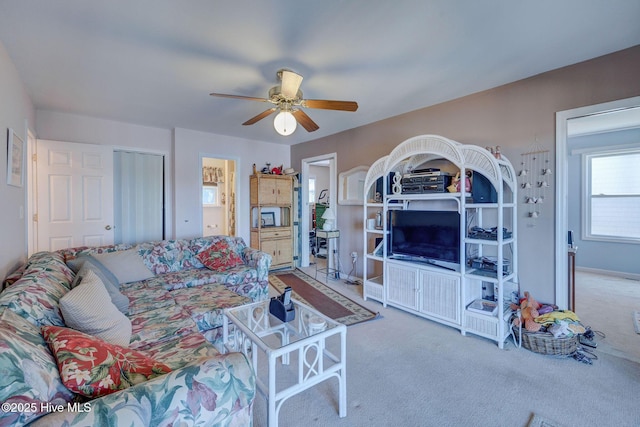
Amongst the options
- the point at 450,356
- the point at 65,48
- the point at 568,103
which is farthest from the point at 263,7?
the point at 450,356

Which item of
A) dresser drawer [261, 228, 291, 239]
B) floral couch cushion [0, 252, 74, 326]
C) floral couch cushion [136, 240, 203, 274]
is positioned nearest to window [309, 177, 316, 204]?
dresser drawer [261, 228, 291, 239]

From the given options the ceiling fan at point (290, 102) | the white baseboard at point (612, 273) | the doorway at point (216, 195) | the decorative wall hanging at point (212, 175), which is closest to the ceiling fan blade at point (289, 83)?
the ceiling fan at point (290, 102)

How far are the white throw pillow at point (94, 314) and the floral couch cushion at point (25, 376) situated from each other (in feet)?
1.11

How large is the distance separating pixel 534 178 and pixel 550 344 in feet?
4.89

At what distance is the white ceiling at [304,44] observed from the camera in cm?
171

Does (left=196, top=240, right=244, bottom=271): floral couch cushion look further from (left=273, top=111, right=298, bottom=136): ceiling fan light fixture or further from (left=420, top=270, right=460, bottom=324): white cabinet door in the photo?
(left=420, top=270, right=460, bottom=324): white cabinet door

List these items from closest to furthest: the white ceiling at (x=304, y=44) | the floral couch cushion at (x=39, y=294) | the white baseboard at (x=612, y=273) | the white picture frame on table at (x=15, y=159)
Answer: the floral couch cushion at (x=39, y=294), the white ceiling at (x=304, y=44), the white picture frame on table at (x=15, y=159), the white baseboard at (x=612, y=273)

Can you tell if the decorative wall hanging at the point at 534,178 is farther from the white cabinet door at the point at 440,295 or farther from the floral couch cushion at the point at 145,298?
the floral couch cushion at the point at 145,298

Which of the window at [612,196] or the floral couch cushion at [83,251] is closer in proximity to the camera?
the floral couch cushion at [83,251]

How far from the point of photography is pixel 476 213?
3.00 m

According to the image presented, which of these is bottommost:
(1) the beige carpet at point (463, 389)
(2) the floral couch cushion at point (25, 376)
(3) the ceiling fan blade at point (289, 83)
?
(1) the beige carpet at point (463, 389)

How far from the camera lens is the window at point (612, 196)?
4.39 meters

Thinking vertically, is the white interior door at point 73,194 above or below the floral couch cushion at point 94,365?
above

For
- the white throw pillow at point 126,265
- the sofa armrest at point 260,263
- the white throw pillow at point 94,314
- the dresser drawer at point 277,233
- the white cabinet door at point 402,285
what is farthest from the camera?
the dresser drawer at point 277,233
